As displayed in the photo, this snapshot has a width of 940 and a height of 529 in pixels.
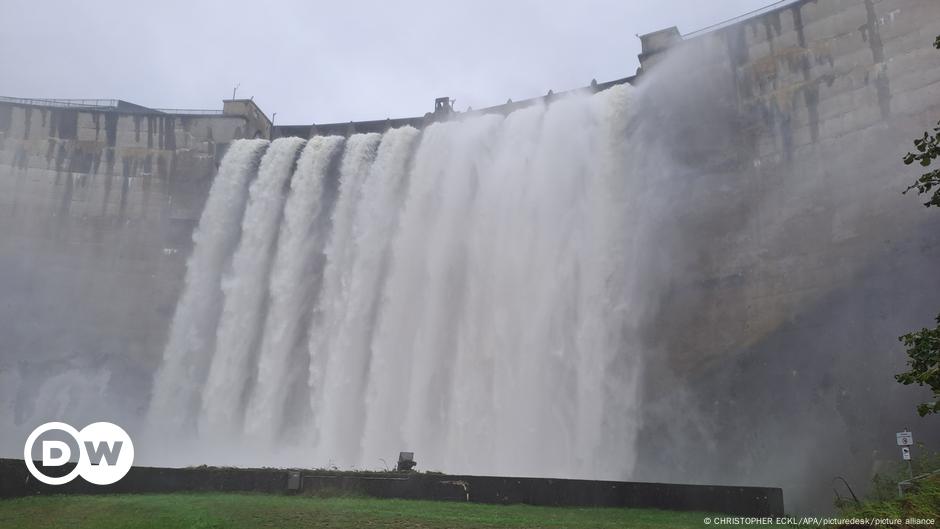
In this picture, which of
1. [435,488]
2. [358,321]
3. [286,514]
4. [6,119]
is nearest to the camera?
[286,514]

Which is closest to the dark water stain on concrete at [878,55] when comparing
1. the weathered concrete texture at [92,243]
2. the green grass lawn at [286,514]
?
the green grass lawn at [286,514]

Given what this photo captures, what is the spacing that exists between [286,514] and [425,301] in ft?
47.3

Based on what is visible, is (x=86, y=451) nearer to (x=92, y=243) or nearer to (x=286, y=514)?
(x=286, y=514)

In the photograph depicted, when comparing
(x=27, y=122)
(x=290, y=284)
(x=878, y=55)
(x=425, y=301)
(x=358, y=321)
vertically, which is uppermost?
(x=27, y=122)

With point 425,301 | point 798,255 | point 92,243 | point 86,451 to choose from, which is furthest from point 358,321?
point 798,255

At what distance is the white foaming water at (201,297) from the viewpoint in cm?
3152

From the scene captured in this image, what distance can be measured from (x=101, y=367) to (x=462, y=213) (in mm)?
16952

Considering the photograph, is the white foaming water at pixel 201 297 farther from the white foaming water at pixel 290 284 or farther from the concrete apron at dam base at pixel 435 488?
the concrete apron at dam base at pixel 435 488

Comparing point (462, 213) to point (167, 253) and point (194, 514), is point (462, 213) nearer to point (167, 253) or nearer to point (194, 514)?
point (167, 253)

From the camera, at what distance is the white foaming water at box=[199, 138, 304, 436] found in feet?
101

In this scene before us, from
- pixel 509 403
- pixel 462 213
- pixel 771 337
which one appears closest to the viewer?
pixel 771 337

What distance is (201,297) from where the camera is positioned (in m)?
32.9

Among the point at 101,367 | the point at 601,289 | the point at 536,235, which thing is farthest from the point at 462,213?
the point at 101,367

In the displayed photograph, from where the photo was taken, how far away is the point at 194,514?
44.8ft
